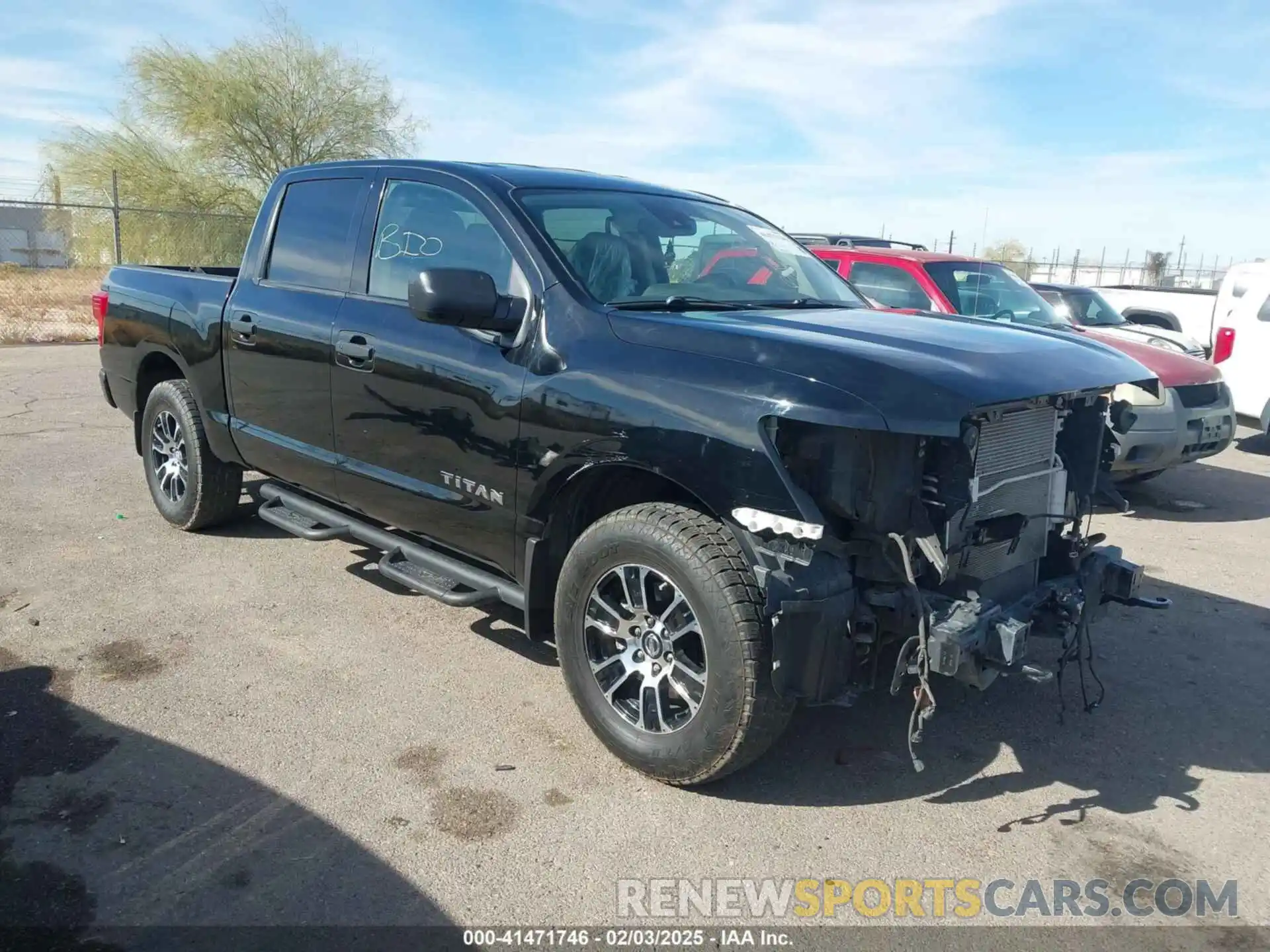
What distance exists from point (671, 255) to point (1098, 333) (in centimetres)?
568

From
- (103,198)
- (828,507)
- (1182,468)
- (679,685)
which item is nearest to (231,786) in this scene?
(679,685)

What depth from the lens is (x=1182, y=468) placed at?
9219 millimetres

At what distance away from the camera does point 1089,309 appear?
9922 mm

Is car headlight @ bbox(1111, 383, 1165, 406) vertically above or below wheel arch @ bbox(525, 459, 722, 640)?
above

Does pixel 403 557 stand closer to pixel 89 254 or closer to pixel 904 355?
pixel 904 355

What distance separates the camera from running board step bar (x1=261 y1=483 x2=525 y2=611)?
12.5 ft

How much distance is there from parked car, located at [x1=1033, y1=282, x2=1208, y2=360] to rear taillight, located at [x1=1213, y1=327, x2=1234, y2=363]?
0.27 m

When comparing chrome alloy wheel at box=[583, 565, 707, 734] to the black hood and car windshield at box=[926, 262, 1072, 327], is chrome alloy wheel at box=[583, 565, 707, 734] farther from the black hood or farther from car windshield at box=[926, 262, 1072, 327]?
car windshield at box=[926, 262, 1072, 327]

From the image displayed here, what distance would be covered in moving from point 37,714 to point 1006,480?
Result: 3.54m

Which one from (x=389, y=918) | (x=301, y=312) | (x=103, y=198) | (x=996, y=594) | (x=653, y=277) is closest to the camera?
(x=389, y=918)

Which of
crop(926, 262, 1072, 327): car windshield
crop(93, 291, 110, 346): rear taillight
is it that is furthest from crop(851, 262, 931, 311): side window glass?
crop(93, 291, 110, 346): rear taillight

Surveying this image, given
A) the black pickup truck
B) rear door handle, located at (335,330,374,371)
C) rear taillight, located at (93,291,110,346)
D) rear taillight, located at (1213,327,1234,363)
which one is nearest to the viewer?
the black pickup truck

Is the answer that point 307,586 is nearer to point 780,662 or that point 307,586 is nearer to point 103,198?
point 780,662

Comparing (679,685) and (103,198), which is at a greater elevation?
(103,198)
